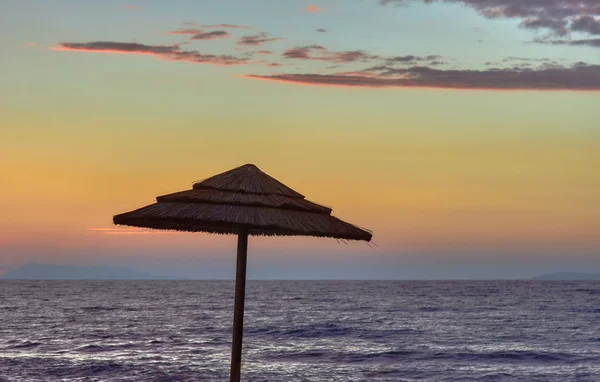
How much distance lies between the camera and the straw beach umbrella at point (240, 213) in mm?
8133

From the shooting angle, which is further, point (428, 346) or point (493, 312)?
point (493, 312)

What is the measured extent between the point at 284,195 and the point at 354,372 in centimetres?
1688

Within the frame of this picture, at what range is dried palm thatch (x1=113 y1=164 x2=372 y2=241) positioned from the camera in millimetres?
8125

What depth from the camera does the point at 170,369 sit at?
78.8 ft

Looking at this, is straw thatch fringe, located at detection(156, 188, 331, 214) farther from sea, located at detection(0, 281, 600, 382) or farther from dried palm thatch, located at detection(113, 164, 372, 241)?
sea, located at detection(0, 281, 600, 382)

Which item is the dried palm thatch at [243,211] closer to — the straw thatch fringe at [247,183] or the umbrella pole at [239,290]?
the straw thatch fringe at [247,183]

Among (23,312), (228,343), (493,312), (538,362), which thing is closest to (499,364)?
(538,362)

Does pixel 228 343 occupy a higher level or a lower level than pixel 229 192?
lower

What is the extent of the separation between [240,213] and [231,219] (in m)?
0.19

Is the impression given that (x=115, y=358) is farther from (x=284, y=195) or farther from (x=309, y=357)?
(x=284, y=195)

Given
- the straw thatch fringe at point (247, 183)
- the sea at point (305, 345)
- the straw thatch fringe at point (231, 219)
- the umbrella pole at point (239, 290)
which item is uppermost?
the straw thatch fringe at point (247, 183)

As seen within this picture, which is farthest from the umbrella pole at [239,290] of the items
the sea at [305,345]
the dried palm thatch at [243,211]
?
the sea at [305,345]

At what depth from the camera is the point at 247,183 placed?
8.73 meters

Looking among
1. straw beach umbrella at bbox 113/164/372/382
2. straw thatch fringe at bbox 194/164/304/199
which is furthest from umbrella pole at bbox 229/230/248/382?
straw thatch fringe at bbox 194/164/304/199
